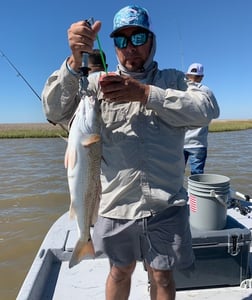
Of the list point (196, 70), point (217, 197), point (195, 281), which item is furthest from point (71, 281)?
point (196, 70)

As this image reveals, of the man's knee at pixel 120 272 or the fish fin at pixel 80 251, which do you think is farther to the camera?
the man's knee at pixel 120 272

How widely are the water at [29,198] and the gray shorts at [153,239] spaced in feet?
11.1

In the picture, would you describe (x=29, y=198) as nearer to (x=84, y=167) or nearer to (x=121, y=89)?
(x=84, y=167)

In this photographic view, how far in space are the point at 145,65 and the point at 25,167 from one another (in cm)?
1429

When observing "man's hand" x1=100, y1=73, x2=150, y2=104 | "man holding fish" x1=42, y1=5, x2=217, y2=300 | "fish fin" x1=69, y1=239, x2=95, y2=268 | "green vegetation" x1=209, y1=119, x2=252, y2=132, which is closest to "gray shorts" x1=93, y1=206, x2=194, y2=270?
"man holding fish" x1=42, y1=5, x2=217, y2=300

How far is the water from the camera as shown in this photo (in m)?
5.96

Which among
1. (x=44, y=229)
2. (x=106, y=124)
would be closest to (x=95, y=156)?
(x=106, y=124)

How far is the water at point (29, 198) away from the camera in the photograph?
596 cm

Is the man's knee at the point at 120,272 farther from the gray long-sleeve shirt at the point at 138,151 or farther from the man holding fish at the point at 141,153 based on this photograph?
the gray long-sleeve shirt at the point at 138,151

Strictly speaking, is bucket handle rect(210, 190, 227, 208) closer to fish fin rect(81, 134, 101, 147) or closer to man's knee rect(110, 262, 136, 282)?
man's knee rect(110, 262, 136, 282)

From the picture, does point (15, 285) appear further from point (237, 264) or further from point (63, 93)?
point (63, 93)

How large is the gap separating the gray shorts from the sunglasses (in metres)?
1.11

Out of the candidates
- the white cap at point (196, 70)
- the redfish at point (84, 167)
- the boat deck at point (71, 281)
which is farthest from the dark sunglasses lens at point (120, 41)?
the white cap at point (196, 70)

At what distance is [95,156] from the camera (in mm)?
2080
